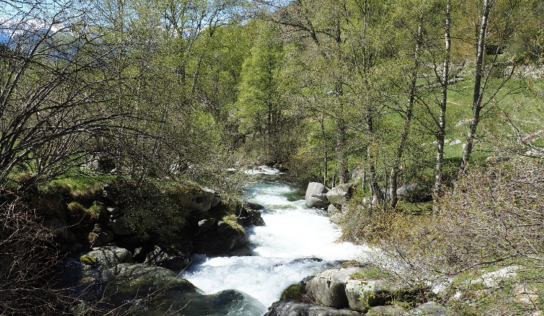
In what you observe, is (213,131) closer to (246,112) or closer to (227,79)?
(246,112)

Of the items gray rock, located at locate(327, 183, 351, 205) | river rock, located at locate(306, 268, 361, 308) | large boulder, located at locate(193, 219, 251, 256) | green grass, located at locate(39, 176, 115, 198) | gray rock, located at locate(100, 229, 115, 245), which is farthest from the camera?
gray rock, located at locate(327, 183, 351, 205)

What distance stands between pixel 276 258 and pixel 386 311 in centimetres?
539

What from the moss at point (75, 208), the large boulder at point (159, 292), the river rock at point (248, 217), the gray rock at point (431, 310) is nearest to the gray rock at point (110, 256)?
the large boulder at point (159, 292)

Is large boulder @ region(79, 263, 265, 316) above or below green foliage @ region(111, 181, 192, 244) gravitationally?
below

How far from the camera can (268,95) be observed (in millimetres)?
27266

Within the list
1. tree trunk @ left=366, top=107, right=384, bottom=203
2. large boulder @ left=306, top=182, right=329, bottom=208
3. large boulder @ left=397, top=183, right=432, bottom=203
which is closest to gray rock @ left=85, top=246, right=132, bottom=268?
tree trunk @ left=366, top=107, right=384, bottom=203

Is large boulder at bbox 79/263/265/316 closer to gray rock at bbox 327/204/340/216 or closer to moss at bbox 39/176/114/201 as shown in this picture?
moss at bbox 39/176/114/201

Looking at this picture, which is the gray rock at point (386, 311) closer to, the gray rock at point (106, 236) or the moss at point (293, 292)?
the moss at point (293, 292)

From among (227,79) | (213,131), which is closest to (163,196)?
(213,131)

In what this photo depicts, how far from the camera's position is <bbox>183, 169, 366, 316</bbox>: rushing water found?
9.59 metres

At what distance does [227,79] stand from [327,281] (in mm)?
25073

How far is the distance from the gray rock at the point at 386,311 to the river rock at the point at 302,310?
0.40 m

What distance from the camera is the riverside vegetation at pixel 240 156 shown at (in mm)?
5340

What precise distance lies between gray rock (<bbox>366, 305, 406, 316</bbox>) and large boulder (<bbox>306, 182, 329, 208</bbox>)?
1052cm
